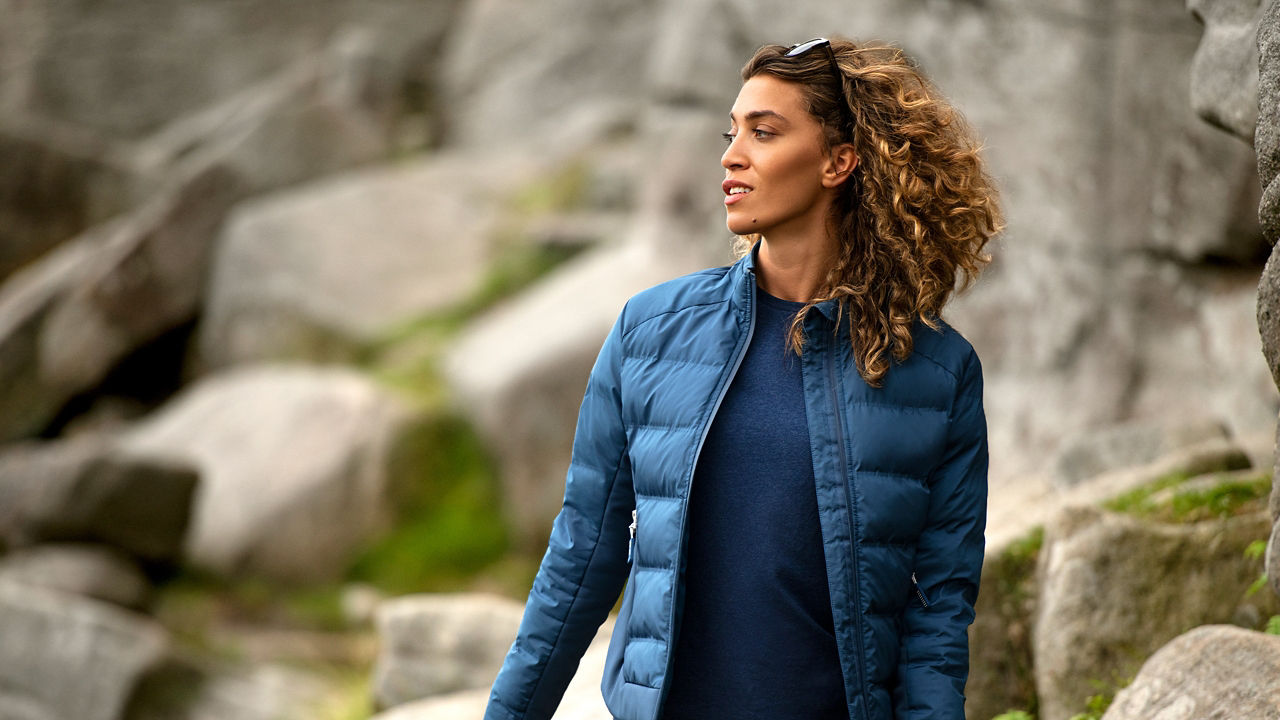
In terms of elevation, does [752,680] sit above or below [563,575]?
below

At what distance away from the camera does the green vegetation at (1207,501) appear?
368 centimetres

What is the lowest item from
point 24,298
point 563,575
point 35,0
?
point 563,575

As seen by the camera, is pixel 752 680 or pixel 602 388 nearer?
pixel 752 680

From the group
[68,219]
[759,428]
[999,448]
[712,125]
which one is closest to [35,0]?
[68,219]

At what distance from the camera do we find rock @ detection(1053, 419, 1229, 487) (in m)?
4.99

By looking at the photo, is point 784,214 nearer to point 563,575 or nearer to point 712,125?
point 563,575

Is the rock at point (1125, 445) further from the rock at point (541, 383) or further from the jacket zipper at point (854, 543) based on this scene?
the rock at point (541, 383)

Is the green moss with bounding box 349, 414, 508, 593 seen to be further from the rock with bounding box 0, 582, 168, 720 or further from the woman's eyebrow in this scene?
the woman's eyebrow

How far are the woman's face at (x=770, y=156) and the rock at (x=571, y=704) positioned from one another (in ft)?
5.31

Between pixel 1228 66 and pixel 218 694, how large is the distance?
5745 mm

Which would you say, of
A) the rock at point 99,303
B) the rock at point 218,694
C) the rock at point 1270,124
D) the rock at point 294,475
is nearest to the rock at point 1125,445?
the rock at point 1270,124

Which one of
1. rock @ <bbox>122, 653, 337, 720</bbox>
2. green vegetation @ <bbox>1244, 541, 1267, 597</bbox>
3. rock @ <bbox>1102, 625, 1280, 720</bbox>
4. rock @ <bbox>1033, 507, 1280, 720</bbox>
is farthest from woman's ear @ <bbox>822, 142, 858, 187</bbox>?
rock @ <bbox>122, 653, 337, 720</bbox>

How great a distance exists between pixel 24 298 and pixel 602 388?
895 cm

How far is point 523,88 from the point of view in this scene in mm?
12461
